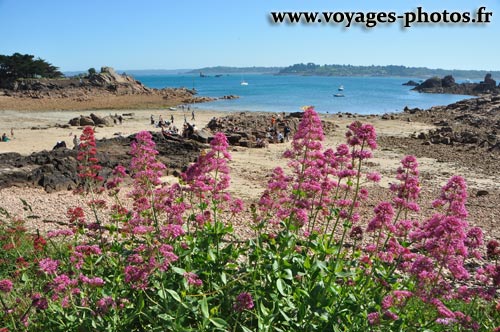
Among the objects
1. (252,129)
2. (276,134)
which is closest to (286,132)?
(276,134)

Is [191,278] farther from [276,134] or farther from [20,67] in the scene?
[20,67]

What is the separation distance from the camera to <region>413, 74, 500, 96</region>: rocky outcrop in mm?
115244

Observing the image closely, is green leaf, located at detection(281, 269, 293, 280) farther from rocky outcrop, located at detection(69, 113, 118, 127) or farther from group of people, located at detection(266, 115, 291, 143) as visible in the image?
rocky outcrop, located at detection(69, 113, 118, 127)

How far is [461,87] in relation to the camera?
12688 cm

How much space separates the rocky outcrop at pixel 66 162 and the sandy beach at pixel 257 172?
0.65 metres

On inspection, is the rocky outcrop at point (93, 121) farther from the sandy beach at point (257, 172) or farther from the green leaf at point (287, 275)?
the green leaf at point (287, 275)

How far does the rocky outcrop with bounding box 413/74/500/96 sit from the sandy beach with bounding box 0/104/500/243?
86551 mm

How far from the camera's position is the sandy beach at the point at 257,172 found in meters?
12.9

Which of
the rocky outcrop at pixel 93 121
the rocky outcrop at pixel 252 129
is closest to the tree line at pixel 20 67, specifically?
the rocky outcrop at pixel 93 121

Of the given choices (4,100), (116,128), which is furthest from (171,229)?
(4,100)

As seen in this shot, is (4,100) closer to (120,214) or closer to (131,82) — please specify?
(131,82)

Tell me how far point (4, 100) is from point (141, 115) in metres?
25.1

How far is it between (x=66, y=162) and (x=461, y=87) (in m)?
131

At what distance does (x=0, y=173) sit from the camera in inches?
618
